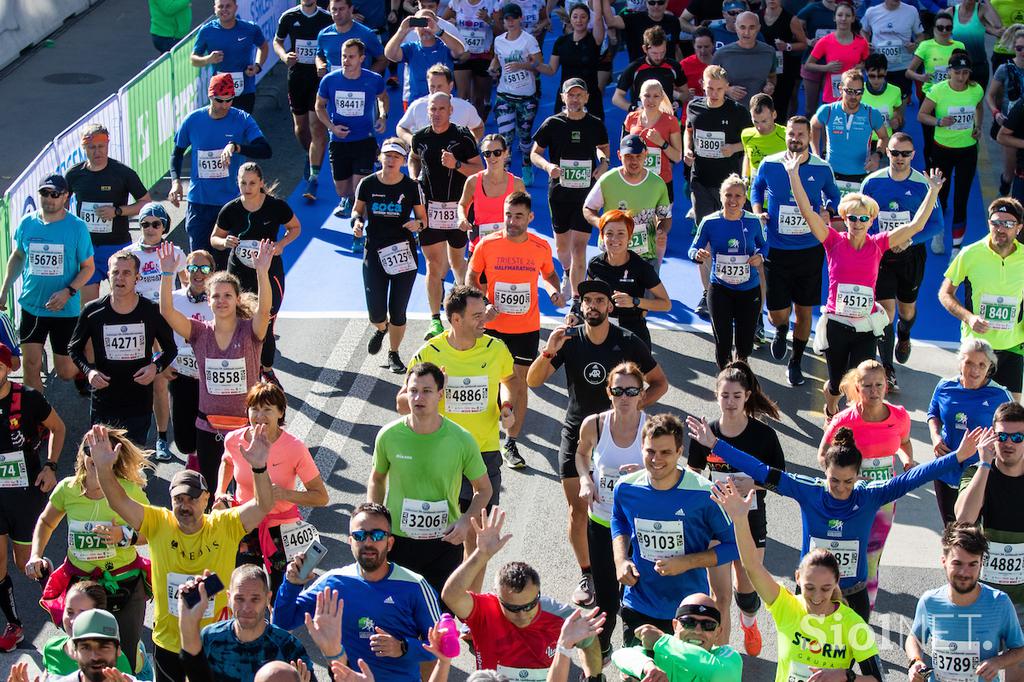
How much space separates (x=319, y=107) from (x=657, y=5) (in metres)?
4.18

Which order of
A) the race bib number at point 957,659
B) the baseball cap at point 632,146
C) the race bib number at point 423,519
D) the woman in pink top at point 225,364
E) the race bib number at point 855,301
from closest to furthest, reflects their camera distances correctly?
the race bib number at point 957,659
the race bib number at point 423,519
the woman in pink top at point 225,364
the race bib number at point 855,301
the baseball cap at point 632,146

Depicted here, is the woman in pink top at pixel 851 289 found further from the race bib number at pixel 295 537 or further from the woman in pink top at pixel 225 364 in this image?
the race bib number at pixel 295 537

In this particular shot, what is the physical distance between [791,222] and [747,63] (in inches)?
164

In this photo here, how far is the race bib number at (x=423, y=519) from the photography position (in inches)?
325

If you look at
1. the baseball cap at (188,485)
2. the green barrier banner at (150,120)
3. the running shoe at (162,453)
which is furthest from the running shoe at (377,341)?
the baseball cap at (188,485)

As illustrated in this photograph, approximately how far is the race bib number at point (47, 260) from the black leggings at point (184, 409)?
58.1 inches

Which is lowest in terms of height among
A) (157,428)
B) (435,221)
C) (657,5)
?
(157,428)

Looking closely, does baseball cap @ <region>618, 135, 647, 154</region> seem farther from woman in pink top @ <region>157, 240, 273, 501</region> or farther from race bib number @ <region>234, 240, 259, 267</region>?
woman in pink top @ <region>157, 240, 273, 501</region>

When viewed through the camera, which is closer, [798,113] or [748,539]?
[748,539]

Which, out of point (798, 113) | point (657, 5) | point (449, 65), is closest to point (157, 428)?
point (449, 65)

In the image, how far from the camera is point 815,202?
40.7 feet

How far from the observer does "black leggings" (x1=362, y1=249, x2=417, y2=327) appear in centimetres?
1252

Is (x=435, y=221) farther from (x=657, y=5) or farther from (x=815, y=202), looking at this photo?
(x=657, y=5)

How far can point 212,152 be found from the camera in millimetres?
13750
